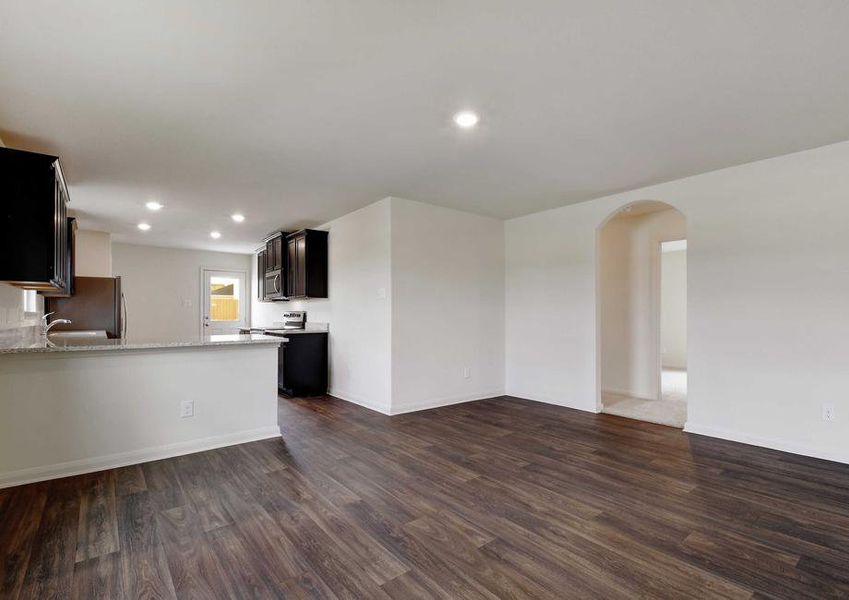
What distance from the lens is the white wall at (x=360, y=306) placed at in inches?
181

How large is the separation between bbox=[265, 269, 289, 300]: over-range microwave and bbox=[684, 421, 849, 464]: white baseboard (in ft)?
18.0

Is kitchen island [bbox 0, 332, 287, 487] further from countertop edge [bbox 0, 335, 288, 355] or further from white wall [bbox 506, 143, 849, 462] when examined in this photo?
white wall [bbox 506, 143, 849, 462]

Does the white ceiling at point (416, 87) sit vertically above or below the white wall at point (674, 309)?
above

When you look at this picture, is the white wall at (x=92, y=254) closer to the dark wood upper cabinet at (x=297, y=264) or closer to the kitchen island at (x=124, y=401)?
the dark wood upper cabinet at (x=297, y=264)

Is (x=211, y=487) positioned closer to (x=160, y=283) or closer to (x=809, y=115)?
(x=809, y=115)

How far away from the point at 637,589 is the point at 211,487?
2.43 metres

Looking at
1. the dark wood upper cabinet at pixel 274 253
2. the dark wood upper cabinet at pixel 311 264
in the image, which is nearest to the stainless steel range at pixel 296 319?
the dark wood upper cabinet at pixel 311 264

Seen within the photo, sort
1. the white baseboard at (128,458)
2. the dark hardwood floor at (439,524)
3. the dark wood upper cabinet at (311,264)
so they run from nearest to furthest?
the dark hardwood floor at (439,524)
the white baseboard at (128,458)
the dark wood upper cabinet at (311,264)

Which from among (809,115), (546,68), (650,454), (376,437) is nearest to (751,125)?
(809,115)

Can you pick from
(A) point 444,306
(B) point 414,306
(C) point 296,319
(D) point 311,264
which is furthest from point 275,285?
(A) point 444,306

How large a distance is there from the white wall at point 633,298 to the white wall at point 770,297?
3.97ft

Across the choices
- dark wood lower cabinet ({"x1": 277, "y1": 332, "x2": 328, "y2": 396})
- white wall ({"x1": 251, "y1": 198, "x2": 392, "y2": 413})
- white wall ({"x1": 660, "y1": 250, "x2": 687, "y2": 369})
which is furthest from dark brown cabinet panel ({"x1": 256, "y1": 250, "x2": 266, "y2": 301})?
white wall ({"x1": 660, "y1": 250, "x2": 687, "y2": 369})

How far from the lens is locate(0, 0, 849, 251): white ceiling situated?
1771 millimetres

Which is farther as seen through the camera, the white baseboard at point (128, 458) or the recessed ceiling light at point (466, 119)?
the white baseboard at point (128, 458)
